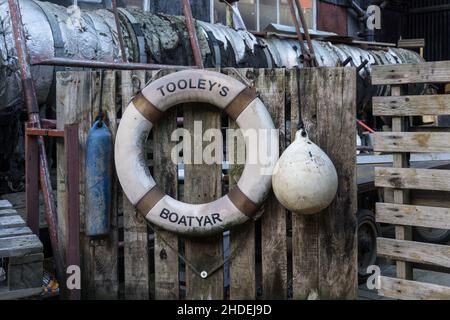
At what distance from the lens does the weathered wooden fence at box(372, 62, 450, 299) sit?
11.2 ft

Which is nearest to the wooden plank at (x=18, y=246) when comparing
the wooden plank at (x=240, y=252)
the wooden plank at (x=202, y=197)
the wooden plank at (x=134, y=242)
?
the wooden plank at (x=134, y=242)

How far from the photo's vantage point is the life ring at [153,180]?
319 centimetres

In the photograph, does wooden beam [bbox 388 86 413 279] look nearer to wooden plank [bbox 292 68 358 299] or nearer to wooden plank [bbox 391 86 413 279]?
wooden plank [bbox 391 86 413 279]

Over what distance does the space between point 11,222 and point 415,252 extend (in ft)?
8.37

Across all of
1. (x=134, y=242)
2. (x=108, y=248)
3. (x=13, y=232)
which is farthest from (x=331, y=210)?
(x=13, y=232)

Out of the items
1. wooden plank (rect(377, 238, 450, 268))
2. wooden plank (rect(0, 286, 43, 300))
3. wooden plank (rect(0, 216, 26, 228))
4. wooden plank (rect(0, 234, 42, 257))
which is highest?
wooden plank (rect(0, 216, 26, 228))

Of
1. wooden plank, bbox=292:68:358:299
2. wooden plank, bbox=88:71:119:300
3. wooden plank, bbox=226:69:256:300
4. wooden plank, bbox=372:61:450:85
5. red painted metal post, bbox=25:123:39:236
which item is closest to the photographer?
wooden plank, bbox=292:68:358:299

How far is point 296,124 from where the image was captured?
320cm

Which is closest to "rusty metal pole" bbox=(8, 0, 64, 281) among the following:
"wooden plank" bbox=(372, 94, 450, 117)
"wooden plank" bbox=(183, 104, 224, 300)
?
"wooden plank" bbox=(183, 104, 224, 300)

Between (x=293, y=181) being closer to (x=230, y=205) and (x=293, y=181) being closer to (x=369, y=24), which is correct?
(x=230, y=205)

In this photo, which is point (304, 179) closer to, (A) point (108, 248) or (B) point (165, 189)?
(B) point (165, 189)

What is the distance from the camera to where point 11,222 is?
3508mm

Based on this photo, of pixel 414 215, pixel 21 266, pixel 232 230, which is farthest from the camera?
pixel 414 215
